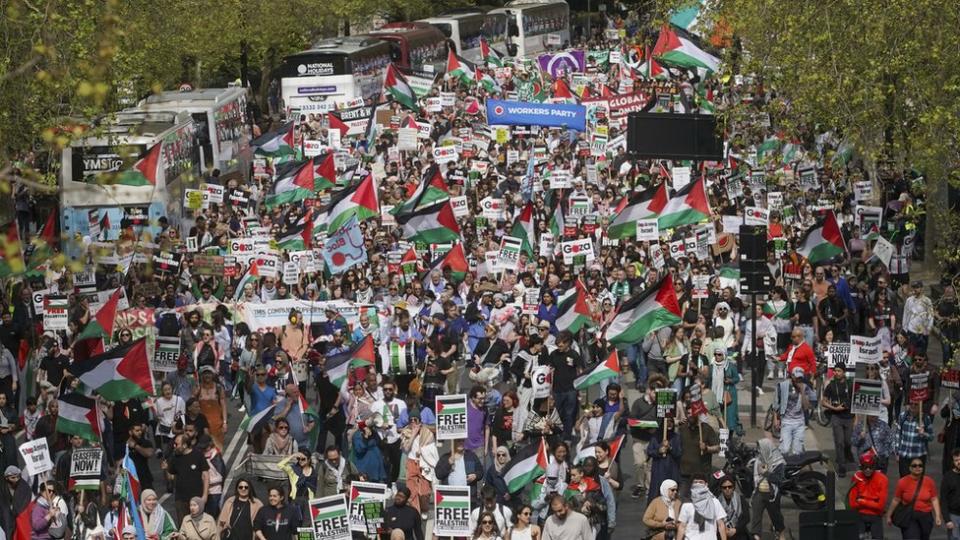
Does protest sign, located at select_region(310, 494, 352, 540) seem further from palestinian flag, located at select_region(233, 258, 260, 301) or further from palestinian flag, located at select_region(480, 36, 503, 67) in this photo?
palestinian flag, located at select_region(480, 36, 503, 67)

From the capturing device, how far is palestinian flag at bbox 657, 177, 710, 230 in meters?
30.5

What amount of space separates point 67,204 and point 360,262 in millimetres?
8978

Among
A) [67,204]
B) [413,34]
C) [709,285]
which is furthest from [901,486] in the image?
[413,34]

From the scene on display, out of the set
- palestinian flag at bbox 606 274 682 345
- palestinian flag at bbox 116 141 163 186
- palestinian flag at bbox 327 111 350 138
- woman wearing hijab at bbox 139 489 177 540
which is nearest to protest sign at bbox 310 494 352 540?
woman wearing hijab at bbox 139 489 177 540

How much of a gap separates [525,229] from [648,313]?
290 inches

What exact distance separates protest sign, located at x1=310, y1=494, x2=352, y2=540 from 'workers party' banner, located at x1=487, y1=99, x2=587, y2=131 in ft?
84.1

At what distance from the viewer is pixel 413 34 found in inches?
2677

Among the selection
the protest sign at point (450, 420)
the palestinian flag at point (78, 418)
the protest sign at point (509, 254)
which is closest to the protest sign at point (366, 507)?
the protest sign at point (450, 420)

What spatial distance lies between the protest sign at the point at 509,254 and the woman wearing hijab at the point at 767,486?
402 inches

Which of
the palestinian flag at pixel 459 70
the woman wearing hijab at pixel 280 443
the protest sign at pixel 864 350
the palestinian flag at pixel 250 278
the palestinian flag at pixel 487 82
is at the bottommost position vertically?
the woman wearing hijab at pixel 280 443

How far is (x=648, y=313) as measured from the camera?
24.2 meters

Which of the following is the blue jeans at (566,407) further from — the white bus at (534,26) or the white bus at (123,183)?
the white bus at (534,26)

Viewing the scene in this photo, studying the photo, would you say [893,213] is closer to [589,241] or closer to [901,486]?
[589,241]

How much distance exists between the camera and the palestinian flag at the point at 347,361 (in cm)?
2284
